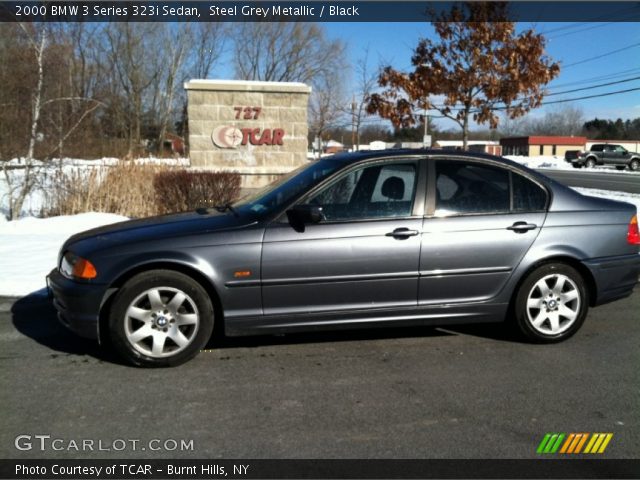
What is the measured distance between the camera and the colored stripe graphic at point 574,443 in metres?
2.75

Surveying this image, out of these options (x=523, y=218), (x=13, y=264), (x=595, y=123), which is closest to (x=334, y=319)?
(x=523, y=218)

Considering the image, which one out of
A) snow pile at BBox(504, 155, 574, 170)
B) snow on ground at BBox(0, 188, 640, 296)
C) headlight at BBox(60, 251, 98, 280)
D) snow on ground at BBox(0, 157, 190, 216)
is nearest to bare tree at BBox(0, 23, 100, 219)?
snow on ground at BBox(0, 157, 190, 216)

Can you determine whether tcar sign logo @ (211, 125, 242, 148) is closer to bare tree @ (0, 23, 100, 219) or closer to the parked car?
bare tree @ (0, 23, 100, 219)

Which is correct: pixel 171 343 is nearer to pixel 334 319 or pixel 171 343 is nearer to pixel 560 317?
pixel 334 319

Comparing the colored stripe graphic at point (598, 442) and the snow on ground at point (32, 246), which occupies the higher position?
the snow on ground at point (32, 246)

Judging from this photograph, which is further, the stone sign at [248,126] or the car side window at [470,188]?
the stone sign at [248,126]

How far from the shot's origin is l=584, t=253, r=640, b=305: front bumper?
4289 mm

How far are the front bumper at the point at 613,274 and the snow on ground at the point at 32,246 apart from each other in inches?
225

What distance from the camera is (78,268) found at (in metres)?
3.68

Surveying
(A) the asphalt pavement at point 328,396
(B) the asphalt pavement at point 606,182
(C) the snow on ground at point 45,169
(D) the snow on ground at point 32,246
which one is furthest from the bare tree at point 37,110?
(B) the asphalt pavement at point 606,182

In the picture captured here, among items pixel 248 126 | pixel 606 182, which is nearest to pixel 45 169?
pixel 248 126

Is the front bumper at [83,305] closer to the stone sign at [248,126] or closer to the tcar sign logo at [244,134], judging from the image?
the stone sign at [248,126]

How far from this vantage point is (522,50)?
1043 centimetres

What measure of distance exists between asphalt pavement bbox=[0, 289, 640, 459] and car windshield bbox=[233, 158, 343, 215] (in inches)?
45.5
